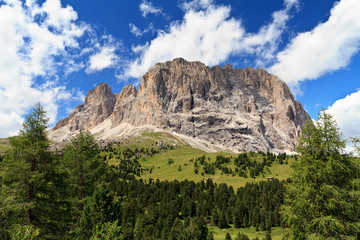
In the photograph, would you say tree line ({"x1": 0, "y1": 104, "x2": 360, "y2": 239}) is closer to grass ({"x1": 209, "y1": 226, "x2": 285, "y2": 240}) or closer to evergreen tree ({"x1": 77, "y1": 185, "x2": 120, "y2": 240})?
evergreen tree ({"x1": 77, "y1": 185, "x2": 120, "y2": 240})

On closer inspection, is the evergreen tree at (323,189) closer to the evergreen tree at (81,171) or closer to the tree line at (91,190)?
the tree line at (91,190)

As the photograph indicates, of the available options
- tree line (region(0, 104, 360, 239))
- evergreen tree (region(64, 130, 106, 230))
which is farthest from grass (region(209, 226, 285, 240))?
tree line (region(0, 104, 360, 239))

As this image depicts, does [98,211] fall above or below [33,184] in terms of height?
below

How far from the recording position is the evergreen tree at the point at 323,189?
1562cm

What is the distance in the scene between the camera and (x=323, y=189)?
648 inches

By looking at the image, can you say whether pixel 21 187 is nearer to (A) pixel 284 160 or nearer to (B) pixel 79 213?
(B) pixel 79 213

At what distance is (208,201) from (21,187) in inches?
4014

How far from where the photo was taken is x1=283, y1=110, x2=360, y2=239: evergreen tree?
15.6 meters

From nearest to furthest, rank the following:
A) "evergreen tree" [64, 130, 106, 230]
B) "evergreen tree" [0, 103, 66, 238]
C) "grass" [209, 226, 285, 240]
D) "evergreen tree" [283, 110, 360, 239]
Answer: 1. "evergreen tree" [283, 110, 360, 239]
2. "evergreen tree" [0, 103, 66, 238]
3. "evergreen tree" [64, 130, 106, 230]
4. "grass" [209, 226, 285, 240]

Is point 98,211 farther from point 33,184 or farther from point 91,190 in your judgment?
point 33,184

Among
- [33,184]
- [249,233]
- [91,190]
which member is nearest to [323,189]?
[33,184]

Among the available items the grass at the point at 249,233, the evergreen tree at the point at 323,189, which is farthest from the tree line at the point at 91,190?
the grass at the point at 249,233

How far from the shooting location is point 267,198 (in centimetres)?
10550

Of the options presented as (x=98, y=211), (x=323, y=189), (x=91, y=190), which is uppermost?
(x=323, y=189)
